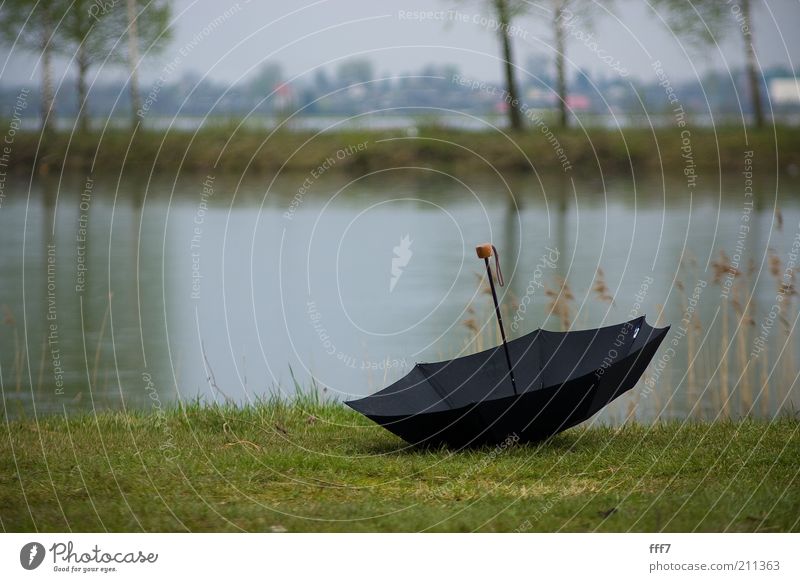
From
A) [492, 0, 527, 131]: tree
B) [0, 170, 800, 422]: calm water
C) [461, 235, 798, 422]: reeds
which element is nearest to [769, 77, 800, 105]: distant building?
[0, 170, 800, 422]: calm water

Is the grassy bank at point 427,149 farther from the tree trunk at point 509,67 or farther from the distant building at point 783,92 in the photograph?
the distant building at point 783,92

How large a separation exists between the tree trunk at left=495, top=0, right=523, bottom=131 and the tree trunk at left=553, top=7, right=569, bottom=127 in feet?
2.30

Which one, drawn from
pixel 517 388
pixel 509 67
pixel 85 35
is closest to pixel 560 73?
pixel 509 67

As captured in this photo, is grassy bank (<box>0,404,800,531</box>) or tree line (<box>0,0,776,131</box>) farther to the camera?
tree line (<box>0,0,776,131</box>)

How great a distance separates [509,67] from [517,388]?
517 inches

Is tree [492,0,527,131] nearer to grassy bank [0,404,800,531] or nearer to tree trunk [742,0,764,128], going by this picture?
tree trunk [742,0,764,128]

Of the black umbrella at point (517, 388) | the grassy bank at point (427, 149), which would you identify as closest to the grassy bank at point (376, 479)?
the black umbrella at point (517, 388)

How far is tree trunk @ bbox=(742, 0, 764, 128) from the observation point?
15130 millimetres

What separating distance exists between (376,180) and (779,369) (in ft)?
64.0

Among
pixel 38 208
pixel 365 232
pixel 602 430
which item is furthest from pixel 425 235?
pixel 602 430

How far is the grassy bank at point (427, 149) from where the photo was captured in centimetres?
2459

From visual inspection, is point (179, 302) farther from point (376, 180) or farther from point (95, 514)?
point (376, 180)

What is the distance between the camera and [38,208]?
26.2 meters

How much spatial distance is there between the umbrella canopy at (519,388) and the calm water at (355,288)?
1.61 m
